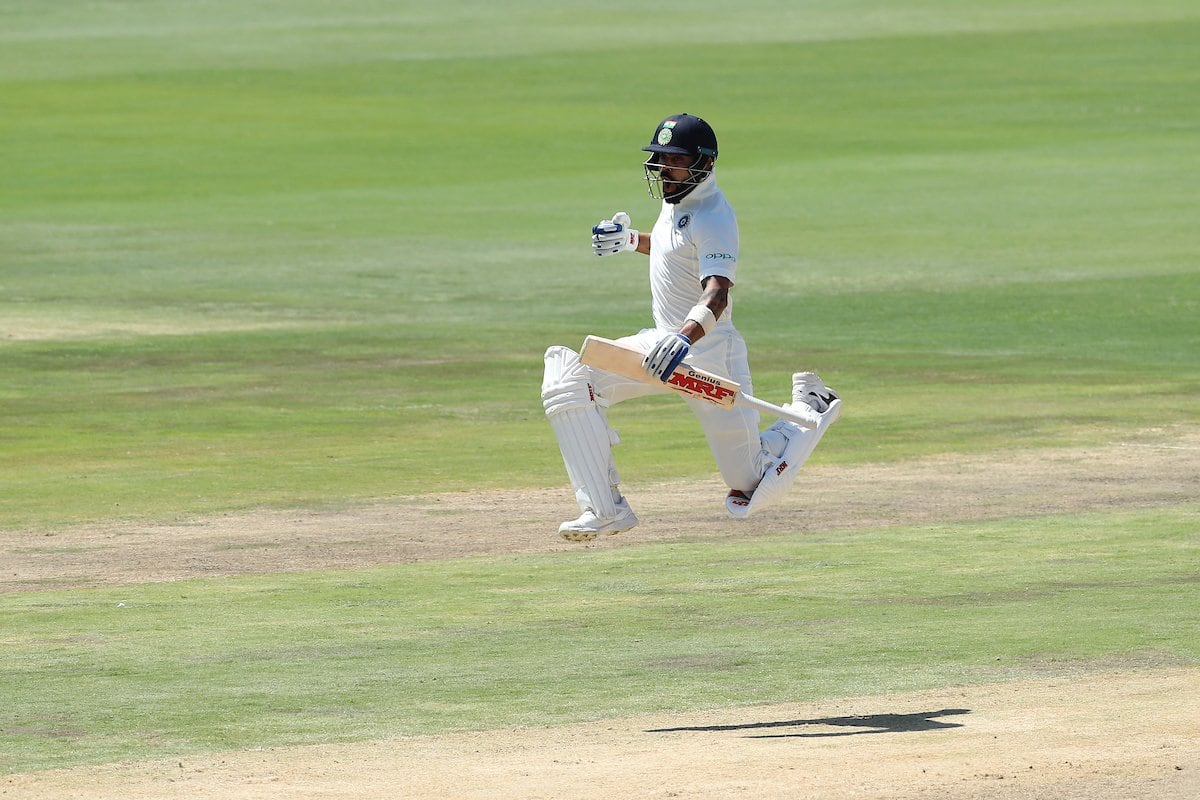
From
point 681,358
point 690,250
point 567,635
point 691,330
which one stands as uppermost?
point 690,250

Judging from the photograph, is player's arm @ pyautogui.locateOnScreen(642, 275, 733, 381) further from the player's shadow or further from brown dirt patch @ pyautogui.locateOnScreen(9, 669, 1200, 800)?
the player's shadow

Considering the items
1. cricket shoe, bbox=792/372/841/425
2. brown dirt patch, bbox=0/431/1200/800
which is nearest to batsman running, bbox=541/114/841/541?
cricket shoe, bbox=792/372/841/425

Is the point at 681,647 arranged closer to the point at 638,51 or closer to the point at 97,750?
the point at 97,750

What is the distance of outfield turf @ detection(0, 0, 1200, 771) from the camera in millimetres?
10102

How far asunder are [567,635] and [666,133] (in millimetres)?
2466

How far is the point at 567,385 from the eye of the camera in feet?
33.5

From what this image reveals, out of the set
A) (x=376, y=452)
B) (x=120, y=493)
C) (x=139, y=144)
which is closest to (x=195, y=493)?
(x=120, y=493)

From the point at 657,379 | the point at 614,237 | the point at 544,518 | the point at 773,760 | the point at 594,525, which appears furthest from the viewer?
the point at 544,518

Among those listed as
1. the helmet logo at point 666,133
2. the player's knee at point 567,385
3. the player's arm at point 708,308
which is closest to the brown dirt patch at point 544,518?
the player's knee at point 567,385

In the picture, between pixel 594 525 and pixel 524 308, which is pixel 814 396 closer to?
pixel 594 525

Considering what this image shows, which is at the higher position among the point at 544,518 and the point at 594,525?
the point at 594,525

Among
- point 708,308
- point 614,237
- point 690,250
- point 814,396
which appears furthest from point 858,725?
point 614,237

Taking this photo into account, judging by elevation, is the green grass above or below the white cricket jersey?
below

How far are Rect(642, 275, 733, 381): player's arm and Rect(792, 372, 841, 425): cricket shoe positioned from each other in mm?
1166
